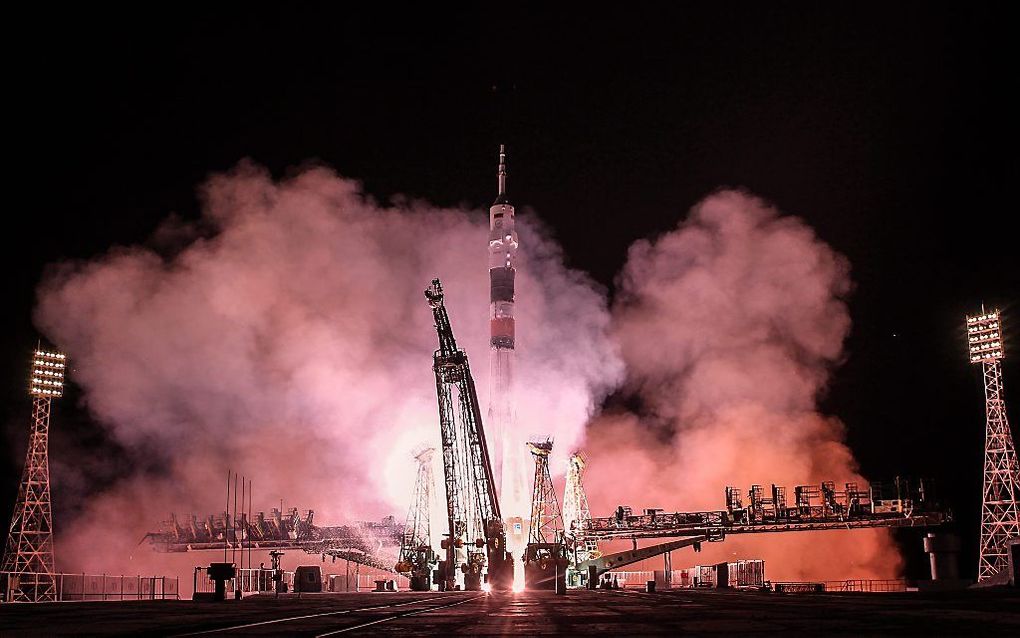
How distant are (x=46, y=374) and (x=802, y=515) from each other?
260 feet

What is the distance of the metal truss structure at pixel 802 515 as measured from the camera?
10575 centimetres

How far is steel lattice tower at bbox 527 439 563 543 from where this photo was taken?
4156 inches

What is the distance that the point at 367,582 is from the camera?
123 meters

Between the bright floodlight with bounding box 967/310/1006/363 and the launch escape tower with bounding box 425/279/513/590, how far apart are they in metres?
49.9

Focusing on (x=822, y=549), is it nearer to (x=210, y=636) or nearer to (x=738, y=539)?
(x=738, y=539)

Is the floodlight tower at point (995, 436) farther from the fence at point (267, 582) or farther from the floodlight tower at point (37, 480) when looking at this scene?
the floodlight tower at point (37, 480)

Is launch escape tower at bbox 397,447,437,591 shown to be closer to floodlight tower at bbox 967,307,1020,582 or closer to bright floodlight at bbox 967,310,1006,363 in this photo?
floodlight tower at bbox 967,307,1020,582

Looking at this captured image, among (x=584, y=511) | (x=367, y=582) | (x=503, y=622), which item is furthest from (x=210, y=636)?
(x=367, y=582)

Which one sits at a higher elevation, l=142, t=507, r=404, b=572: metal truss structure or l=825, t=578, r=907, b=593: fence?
l=142, t=507, r=404, b=572: metal truss structure

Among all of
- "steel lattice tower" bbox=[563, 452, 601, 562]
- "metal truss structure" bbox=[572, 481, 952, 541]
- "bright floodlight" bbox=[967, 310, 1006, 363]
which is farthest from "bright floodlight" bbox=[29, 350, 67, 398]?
"bright floodlight" bbox=[967, 310, 1006, 363]

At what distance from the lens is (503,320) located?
10462 centimetres

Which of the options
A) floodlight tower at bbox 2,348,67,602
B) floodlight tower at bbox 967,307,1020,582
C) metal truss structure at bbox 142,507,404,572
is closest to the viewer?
floodlight tower at bbox 2,348,67,602

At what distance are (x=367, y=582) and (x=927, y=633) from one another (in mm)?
111976

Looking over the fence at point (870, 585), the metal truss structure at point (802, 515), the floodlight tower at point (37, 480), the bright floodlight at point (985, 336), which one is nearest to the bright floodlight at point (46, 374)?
the floodlight tower at point (37, 480)
